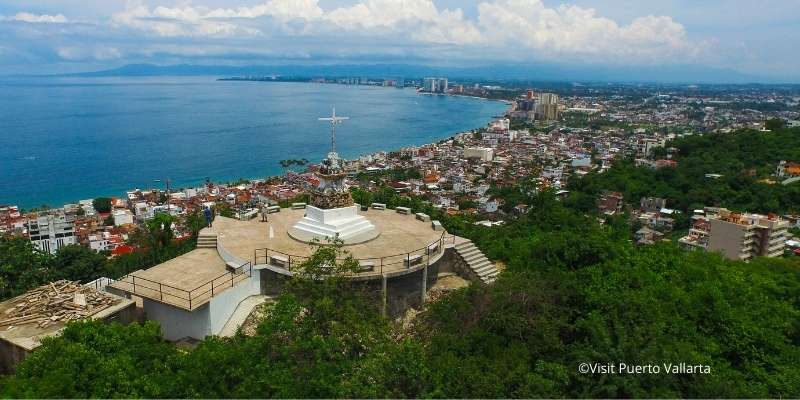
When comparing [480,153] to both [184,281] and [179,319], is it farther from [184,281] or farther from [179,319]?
[179,319]

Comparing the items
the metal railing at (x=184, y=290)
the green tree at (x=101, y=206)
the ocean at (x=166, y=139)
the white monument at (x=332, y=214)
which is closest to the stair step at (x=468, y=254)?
the white monument at (x=332, y=214)

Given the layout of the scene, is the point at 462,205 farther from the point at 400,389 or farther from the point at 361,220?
the point at 400,389

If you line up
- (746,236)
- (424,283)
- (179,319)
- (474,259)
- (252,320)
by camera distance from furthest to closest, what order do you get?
(746,236) < (474,259) < (424,283) < (252,320) < (179,319)

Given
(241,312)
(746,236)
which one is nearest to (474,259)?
(241,312)

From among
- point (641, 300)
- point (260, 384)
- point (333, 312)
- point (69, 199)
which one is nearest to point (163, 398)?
point (260, 384)

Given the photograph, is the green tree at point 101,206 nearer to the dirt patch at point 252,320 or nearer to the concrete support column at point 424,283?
the dirt patch at point 252,320

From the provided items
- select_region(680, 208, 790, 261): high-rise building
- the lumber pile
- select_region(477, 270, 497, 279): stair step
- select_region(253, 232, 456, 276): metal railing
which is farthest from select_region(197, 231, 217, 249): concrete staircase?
select_region(680, 208, 790, 261): high-rise building
